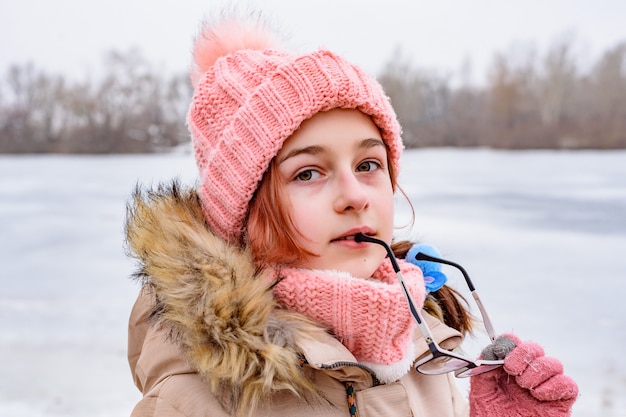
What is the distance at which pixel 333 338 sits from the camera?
1021mm

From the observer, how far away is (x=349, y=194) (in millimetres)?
1063

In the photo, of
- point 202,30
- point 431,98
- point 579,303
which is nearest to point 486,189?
point 579,303

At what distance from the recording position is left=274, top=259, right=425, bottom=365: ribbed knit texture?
103cm

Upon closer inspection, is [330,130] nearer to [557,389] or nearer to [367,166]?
[367,166]

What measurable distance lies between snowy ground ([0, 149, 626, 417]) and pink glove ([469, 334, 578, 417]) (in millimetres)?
470

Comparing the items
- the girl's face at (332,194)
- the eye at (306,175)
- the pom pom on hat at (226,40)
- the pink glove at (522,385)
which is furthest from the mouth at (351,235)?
the pom pom on hat at (226,40)

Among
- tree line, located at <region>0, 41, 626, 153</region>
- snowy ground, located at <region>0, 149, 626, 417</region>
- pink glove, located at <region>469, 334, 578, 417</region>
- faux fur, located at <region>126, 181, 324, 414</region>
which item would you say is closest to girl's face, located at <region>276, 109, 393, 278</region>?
faux fur, located at <region>126, 181, 324, 414</region>

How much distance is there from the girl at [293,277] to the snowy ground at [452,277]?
0.51 meters

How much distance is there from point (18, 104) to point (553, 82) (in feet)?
48.9

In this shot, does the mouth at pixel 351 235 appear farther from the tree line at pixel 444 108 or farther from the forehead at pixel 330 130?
the tree line at pixel 444 108

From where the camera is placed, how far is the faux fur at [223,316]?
3.01 feet

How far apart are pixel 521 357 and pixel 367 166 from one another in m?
0.44

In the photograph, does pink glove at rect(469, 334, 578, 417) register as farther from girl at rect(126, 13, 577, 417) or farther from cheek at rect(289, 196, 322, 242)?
cheek at rect(289, 196, 322, 242)

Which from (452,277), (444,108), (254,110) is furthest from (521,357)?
(444,108)
